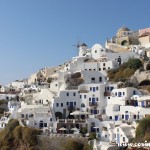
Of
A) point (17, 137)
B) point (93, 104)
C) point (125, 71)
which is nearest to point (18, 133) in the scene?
point (17, 137)

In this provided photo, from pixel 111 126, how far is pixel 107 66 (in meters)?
17.7

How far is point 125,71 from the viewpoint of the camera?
57781 millimetres

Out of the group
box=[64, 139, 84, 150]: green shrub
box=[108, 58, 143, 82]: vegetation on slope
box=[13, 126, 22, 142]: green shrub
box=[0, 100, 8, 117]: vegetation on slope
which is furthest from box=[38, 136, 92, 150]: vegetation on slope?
box=[0, 100, 8, 117]: vegetation on slope

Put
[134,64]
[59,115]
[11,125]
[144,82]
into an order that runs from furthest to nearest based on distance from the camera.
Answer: [134,64], [144,82], [59,115], [11,125]

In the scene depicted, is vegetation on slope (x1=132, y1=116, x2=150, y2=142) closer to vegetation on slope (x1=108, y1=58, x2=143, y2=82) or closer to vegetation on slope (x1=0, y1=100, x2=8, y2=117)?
vegetation on slope (x1=108, y1=58, x2=143, y2=82)

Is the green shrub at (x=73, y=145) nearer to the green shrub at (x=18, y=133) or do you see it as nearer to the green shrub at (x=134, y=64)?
the green shrub at (x=18, y=133)

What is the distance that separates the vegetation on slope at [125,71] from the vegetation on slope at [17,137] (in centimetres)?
1631

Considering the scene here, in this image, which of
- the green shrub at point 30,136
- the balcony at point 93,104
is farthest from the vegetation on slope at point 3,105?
the green shrub at point 30,136

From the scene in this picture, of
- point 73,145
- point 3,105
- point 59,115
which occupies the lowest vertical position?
point 73,145

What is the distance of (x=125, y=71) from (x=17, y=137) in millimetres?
20002

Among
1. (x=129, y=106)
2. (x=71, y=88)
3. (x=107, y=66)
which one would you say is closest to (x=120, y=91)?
(x=129, y=106)

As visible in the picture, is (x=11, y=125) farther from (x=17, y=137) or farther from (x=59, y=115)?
(x=59, y=115)

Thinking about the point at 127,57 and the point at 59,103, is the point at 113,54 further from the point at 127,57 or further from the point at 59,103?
the point at 59,103

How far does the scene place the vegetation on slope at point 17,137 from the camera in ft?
145
